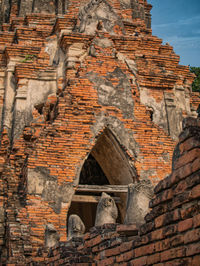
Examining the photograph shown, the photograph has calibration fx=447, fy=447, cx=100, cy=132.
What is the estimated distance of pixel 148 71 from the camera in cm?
1150

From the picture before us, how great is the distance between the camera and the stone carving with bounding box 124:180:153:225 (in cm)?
487

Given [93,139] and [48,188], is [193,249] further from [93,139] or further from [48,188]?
[93,139]

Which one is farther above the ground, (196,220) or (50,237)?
(50,237)

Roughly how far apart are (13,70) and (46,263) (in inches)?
256

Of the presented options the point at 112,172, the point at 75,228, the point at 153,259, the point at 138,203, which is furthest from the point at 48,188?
the point at 153,259

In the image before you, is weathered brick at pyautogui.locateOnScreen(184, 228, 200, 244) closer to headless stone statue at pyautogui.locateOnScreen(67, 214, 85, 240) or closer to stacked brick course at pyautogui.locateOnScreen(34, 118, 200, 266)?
stacked brick course at pyautogui.locateOnScreen(34, 118, 200, 266)

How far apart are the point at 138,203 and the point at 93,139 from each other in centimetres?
373

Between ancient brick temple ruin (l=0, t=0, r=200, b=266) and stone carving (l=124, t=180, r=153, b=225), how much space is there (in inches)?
0.6

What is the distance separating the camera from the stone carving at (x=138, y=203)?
487 cm

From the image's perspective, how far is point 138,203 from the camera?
5000mm

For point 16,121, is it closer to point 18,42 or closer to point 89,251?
point 18,42

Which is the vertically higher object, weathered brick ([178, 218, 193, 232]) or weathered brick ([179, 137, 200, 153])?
weathered brick ([179, 137, 200, 153])

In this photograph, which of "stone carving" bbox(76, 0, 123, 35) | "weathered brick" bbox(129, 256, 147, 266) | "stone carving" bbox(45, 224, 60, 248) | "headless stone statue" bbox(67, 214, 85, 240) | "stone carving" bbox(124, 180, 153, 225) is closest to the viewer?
"weathered brick" bbox(129, 256, 147, 266)

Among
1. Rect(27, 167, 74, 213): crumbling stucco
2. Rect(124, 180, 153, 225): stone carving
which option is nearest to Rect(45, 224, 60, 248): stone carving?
Rect(27, 167, 74, 213): crumbling stucco
